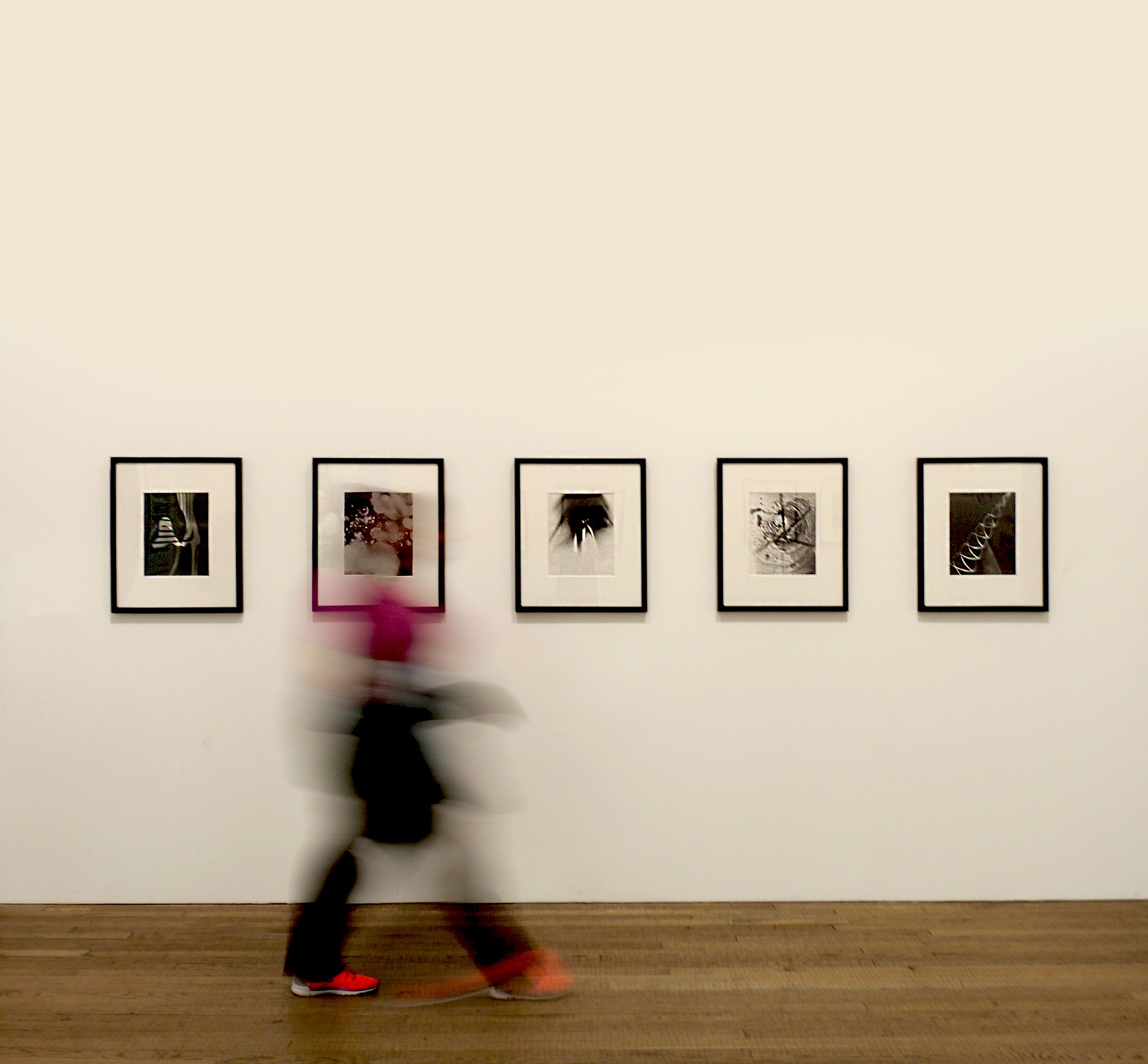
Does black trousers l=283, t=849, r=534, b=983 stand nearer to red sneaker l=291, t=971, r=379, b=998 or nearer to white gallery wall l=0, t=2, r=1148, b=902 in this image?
red sneaker l=291, t=971, r=379, b=998

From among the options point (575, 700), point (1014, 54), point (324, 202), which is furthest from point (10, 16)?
point (1014, 54)

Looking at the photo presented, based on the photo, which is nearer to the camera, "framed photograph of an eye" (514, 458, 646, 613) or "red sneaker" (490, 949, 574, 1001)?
"red sneaker" (490, 949, 574, 1001)

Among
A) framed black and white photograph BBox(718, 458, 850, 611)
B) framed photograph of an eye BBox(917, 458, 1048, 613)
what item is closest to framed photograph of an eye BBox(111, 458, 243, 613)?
framed black and white photograph BBox(718, 458, 850, 611)

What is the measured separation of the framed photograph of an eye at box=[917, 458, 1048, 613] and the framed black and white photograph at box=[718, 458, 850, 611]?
353 millimetres

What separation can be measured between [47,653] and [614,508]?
8.05 ft

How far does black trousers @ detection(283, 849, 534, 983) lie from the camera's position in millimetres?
3016

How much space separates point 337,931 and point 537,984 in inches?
26.8

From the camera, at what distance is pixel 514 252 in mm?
4023

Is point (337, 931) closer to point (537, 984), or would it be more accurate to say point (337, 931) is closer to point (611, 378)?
point (537, 984)

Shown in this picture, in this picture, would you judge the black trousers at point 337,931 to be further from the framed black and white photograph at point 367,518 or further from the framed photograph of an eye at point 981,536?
the framed photograph of an eye at point 981,536

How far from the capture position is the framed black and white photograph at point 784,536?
13.1ft

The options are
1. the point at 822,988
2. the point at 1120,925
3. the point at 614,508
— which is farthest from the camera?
the point at 614,508

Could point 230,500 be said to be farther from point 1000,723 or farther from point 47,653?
point 1000,723

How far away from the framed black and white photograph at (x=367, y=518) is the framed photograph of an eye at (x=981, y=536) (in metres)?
2.06
